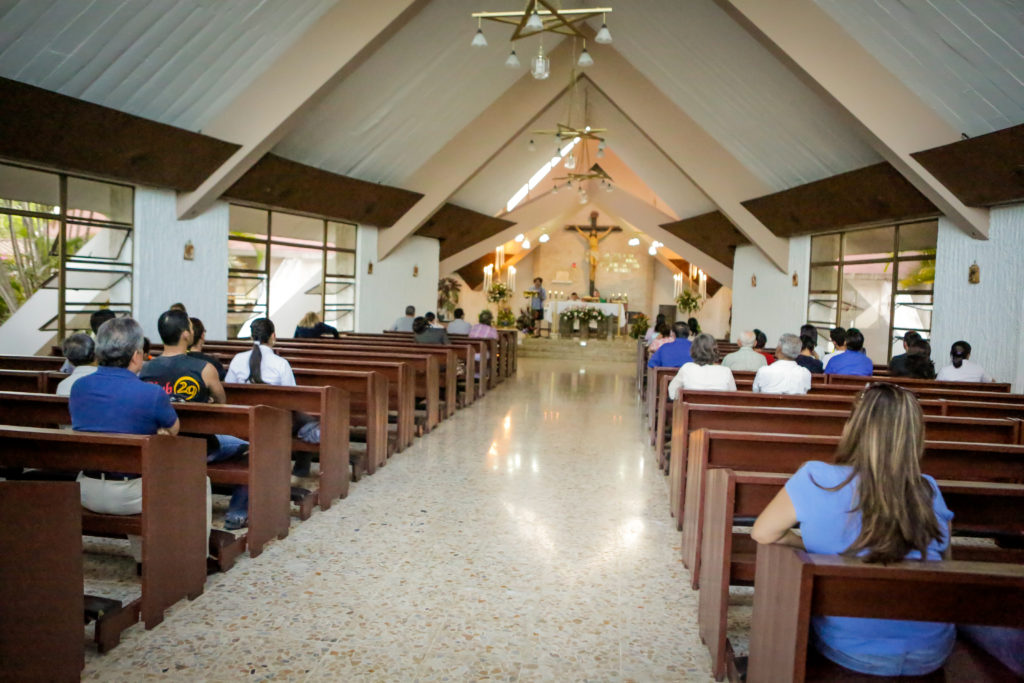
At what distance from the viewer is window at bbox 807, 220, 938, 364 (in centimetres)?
858

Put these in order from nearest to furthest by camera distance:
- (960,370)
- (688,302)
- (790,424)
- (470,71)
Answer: (790,424)
(960,370)
(470,71)
(688,302)

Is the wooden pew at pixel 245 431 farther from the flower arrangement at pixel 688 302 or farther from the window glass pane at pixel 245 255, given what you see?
the flower arrangement at pixel 688 302

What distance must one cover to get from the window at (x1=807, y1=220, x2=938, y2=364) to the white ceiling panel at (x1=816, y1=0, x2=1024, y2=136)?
6.95ft

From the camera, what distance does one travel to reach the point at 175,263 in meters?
8.38

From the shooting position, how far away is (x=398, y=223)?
1258 centimetres

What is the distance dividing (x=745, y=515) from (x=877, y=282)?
8134mm

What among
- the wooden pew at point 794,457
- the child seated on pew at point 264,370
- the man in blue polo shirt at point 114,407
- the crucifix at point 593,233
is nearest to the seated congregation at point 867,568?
the wooden pew at point 794,457

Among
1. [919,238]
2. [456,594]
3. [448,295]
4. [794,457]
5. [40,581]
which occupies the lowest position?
[456,594]

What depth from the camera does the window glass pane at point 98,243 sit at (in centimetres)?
723

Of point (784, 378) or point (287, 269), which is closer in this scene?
point (784, 378)

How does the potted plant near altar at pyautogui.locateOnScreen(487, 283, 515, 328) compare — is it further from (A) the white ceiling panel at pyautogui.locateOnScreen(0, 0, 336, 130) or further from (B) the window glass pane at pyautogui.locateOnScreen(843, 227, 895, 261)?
(A) the white ceiling panel at pyautogui.locateOnScreen(0, 0, 336, 130)

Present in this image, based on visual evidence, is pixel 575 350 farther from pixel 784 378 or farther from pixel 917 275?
pixel 784 378

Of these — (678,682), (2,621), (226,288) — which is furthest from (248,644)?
(226,288)

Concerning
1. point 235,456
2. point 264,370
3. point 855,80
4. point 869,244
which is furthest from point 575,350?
point 235,456
